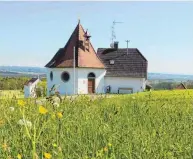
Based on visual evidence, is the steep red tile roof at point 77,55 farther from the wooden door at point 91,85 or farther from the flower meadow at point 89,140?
the flower meadow at point 89,140

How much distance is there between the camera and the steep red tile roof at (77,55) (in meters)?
38.8

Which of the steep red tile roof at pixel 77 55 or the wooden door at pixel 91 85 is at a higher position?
the steep red tile roof at pixel 77 55

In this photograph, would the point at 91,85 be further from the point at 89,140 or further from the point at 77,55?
the point at 89,140

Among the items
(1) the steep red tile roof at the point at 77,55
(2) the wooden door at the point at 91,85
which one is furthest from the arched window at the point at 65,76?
(2) the wooden door at the point at 91,85

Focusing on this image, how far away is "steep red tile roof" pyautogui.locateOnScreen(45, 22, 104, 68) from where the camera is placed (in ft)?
127

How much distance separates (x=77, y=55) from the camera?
3922cm

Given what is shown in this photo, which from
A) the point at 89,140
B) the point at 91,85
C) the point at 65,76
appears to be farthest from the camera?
the point at 91,85

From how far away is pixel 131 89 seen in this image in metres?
40.6

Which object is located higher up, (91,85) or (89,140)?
(91,85)

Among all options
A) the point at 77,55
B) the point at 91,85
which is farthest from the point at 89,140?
the point at 77,55

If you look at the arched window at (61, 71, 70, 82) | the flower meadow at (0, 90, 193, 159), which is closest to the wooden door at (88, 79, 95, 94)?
the arched window at (61, 71, 70, 82)

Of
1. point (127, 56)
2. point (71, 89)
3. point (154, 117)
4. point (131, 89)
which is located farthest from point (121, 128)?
point (127, 56)

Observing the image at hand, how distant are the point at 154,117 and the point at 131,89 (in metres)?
36.0

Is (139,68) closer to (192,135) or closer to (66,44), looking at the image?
(66,44)
